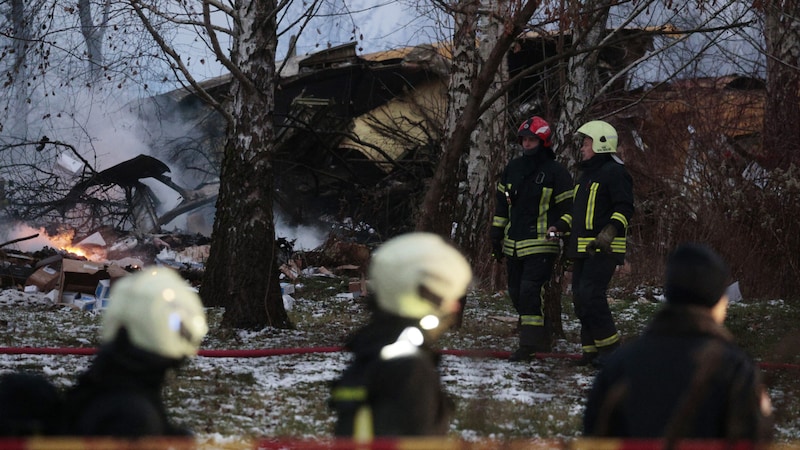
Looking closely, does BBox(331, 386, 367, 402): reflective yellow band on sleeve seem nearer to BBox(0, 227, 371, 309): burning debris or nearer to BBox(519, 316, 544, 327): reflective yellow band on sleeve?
BBox(519, 316, 544, 327): reflective yellow band on sleeve

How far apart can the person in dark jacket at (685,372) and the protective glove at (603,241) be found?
4.24 m

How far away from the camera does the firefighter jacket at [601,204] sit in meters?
7.32

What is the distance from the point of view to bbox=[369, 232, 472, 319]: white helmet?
108 inches

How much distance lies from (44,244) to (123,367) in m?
13.9

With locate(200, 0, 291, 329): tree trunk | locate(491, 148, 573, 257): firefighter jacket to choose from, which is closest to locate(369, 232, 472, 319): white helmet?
locate(491, 148, 573, 257): firefighter jacket

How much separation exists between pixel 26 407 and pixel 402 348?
0.98 m

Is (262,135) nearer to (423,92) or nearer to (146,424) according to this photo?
(146,424)

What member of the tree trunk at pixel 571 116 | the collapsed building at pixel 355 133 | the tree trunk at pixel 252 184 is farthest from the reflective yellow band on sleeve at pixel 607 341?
the collapsed building at pixel 355 133

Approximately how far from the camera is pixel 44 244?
15719mm

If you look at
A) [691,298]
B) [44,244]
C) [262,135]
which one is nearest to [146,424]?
Answer: [691,298]

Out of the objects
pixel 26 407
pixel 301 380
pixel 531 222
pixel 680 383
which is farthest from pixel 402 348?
pixel 531 222

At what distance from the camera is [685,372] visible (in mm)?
2865

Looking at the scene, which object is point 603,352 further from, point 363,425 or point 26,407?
point 26,407

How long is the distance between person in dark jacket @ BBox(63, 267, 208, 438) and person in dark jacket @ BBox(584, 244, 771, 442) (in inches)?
45.9
